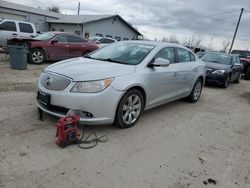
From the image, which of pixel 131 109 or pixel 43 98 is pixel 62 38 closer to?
pixel 43 98

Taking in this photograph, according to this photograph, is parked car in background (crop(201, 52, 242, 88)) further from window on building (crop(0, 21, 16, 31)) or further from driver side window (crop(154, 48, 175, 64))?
window on building (crop(0, 21, 16, 31))

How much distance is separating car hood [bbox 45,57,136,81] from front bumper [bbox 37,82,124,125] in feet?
0.72

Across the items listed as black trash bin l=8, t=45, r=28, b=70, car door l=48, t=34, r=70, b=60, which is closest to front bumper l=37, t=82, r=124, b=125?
black trash bin l=8, t=45, r=28, b=70

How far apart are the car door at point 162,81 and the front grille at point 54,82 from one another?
1.61 meters

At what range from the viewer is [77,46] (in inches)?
519

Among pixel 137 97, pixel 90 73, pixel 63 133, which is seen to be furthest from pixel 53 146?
pixel 137 97

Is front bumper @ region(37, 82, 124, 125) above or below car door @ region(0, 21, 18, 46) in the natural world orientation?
below

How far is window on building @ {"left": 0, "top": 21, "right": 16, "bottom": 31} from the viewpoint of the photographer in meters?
14.6

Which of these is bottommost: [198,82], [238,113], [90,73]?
[238,113]

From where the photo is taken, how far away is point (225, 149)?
427cm

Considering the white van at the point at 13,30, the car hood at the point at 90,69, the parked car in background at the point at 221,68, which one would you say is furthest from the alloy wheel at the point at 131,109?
the white van at the point at 13,30

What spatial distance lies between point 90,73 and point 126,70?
0.68 meters

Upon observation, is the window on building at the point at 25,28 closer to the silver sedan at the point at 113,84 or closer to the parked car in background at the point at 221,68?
the parked car in background at the point at 221,68

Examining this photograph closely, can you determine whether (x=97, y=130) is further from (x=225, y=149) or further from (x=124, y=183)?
(x=225, y=149)
